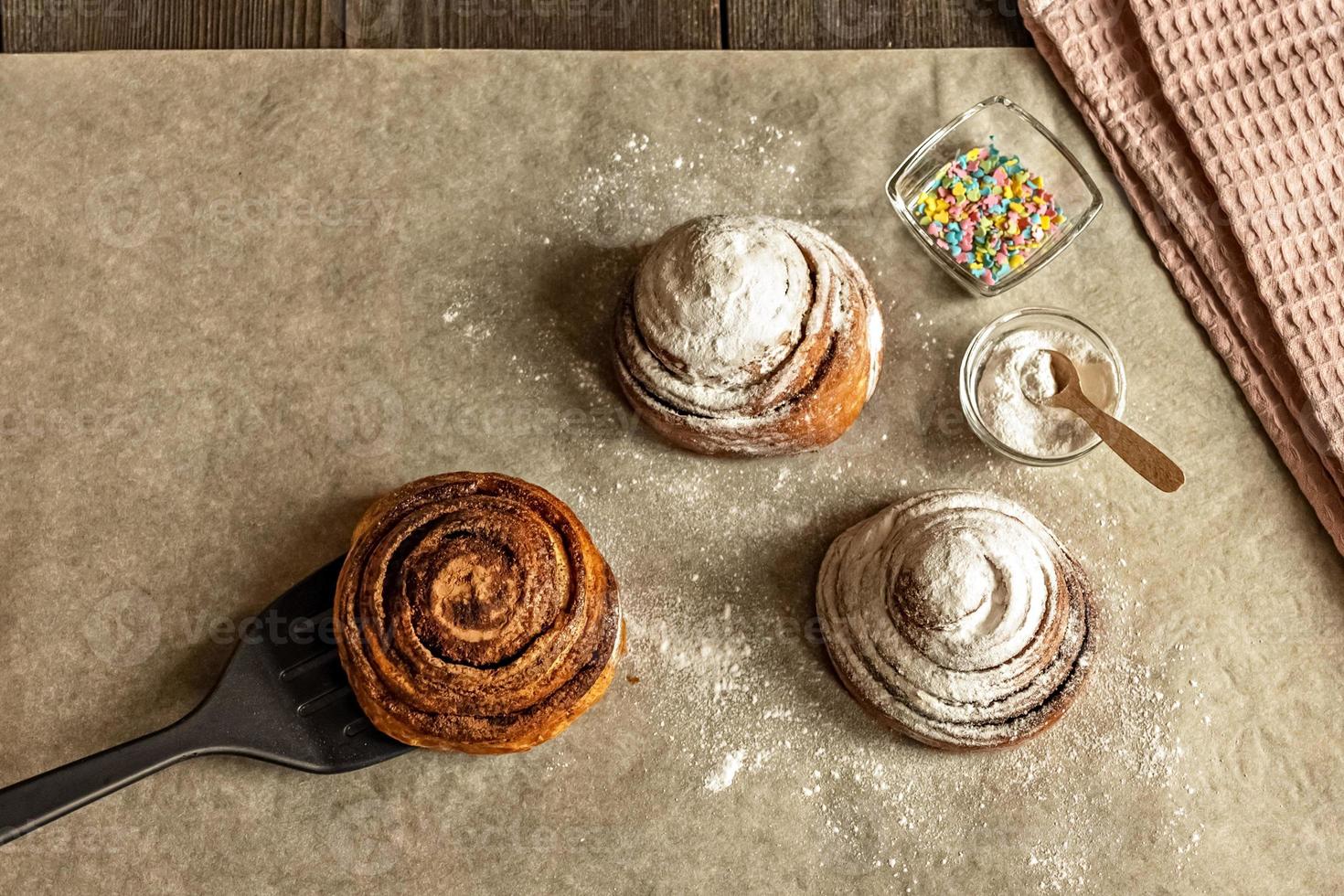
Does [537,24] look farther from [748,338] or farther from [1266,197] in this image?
[1266,197]

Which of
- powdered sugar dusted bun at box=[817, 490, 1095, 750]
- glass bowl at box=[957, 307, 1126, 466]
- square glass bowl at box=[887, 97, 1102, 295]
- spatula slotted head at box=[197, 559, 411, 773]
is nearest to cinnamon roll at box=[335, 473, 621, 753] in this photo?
spatula slotted head at box=[197, 559, 411, 773]

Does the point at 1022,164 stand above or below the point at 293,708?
above

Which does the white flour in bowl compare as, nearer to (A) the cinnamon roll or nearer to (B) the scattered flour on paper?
(B) the scattered flour on paper

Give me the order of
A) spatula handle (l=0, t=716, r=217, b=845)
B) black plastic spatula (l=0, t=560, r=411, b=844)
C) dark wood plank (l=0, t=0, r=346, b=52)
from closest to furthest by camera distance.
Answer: spatula handle (l=0, t=716, r=217, b=845) < black plastic spatula (l=0, t=560, r=411, b=844) < dark wood plank (l=0, t=0, r=346, b=52)

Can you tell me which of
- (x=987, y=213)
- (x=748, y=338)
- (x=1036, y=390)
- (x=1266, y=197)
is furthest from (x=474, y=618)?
(x=1266, y=197)

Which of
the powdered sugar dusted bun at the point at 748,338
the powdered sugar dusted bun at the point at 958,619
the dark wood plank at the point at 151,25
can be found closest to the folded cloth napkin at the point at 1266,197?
the powdered sugar dusted bun at the point at 958,619

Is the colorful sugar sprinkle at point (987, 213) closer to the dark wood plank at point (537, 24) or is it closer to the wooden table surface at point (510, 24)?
the wooden table surface at point (510, 24)
